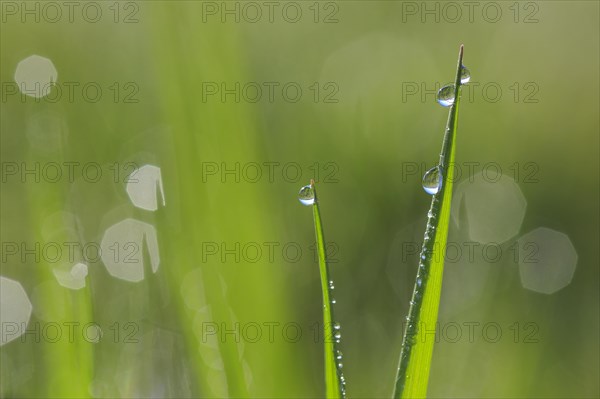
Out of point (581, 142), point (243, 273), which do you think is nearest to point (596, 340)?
point (581, 142)

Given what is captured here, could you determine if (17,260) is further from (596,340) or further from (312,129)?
(596,340)

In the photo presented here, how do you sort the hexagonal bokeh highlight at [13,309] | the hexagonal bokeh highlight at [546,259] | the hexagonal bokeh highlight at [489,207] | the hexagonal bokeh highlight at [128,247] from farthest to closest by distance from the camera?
1. the hexagonal bokeh highlight at [489,207]
2. the hexagonal bokeh highlight at [546,259]
3. the hexagonal bokeh highlight at [13,309]
4. the hexagonal bokeh highlight at [128,247]

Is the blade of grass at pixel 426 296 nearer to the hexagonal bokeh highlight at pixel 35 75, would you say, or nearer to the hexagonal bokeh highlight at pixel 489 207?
the hexagonal bokeh highlight at pixel 489 207

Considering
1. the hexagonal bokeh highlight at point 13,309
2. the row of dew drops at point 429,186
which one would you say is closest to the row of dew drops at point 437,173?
the row of dew drops at point 429,186

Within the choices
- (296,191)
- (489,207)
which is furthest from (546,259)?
(296,191)

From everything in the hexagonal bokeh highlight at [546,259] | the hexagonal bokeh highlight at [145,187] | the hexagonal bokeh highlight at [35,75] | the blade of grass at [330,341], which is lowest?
the hexagonal bokeh highlight at [546,259]

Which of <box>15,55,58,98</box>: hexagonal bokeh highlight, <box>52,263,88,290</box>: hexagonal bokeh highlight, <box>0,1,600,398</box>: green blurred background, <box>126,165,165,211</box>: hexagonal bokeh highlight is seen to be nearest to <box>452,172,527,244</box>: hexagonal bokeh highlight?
<box>0,1,600,398</box>: green blurred background

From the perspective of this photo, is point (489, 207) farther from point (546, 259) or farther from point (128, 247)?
point (128, 247)
